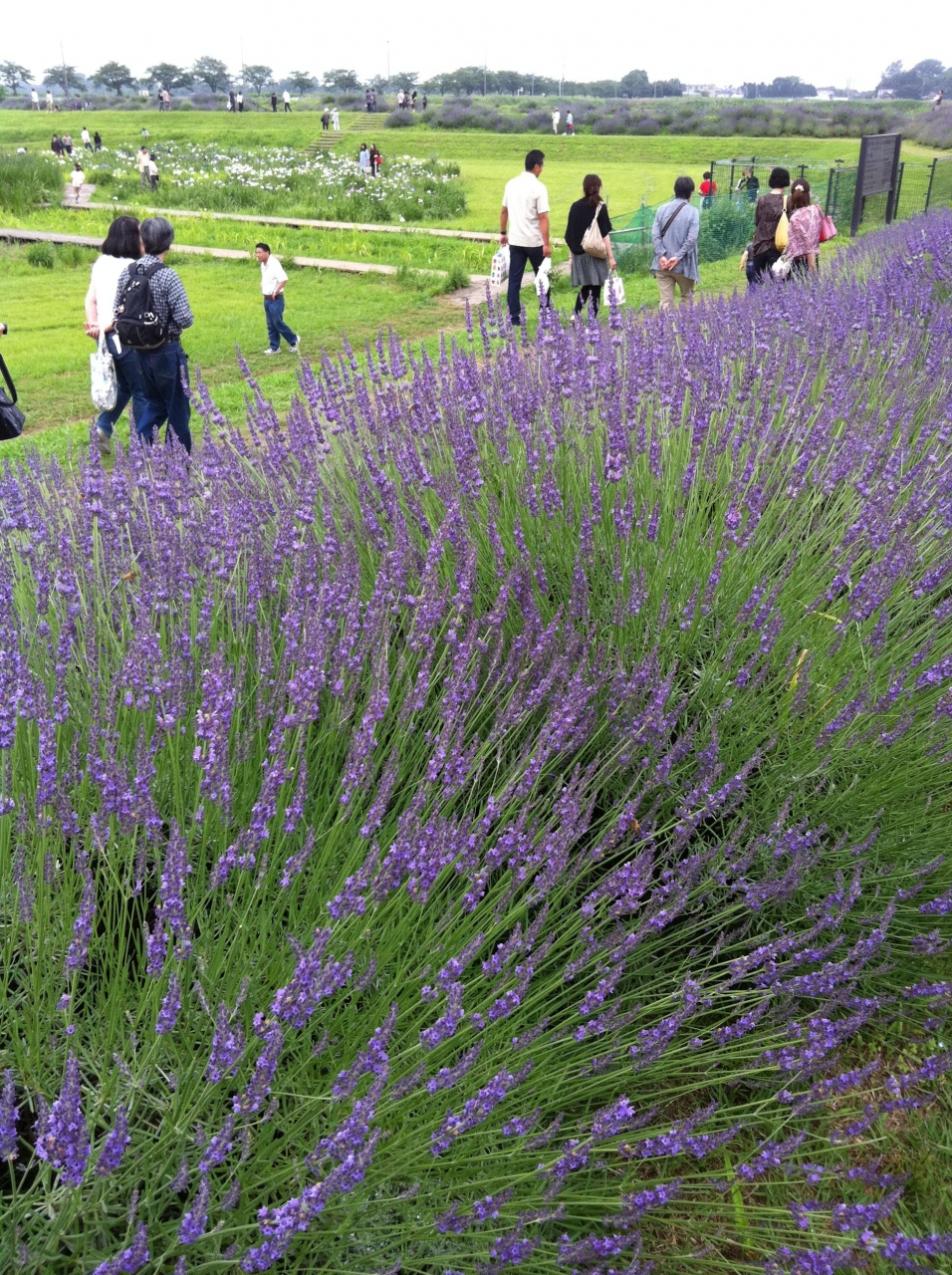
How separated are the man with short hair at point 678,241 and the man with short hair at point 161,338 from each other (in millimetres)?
4897

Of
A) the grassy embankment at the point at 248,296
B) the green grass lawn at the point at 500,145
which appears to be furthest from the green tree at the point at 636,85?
the grassy embankment at the point at 248,296

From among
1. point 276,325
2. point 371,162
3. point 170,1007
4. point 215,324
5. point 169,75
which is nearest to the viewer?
point 170,1007

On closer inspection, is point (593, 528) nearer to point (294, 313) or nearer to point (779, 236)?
point (779, 236)

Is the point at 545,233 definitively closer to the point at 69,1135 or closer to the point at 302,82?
the point at 69,1135

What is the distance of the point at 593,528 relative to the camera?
10.3 ft

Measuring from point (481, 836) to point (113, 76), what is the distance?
14078 cm

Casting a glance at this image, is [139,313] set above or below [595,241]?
below

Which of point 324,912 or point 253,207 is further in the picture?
point 253,207

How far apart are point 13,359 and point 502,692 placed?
1165 cm

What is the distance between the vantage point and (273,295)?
36.5 ft

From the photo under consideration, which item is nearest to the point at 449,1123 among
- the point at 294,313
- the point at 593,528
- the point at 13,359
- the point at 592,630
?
the point at 592,630

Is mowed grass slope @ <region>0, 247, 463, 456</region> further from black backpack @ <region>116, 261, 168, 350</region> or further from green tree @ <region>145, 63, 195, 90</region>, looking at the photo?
green tree @ <region>145, 63, 195, 90</region>

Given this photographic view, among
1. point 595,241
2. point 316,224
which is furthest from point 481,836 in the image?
point 316,224

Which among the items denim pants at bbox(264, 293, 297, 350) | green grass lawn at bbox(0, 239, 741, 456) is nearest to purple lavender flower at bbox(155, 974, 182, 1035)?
green grass lawn at bbox(0, 239, 741, 456)
